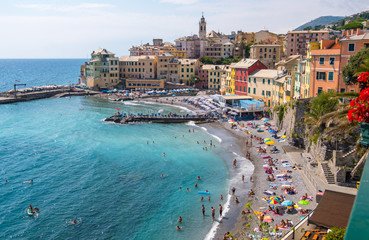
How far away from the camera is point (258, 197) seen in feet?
111

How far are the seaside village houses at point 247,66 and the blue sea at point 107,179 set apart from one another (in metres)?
17.5

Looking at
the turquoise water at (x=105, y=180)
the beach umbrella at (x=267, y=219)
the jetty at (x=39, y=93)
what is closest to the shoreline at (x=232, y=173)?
A: the turquoise water at (x=105, y=180)

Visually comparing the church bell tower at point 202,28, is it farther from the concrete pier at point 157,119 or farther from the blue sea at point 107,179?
the blue sea at point 107,179

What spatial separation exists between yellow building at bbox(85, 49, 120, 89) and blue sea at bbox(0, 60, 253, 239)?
52964mm

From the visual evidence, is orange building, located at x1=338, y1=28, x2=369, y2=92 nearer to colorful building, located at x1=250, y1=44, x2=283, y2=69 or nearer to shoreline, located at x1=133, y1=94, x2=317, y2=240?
shoreline, located at x1=133, y1=94, x2=317, y2=240

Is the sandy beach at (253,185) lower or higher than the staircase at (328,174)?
lower

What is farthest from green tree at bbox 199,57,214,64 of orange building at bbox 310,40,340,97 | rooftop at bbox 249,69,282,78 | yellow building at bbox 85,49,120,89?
orange building at bbox 310,40,340,97

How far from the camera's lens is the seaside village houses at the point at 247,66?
45906mm

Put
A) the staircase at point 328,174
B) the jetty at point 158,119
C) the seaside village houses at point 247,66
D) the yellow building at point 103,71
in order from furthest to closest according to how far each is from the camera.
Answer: the yellow building at point 103,71, the jetty at point 158,119, the seaside village houses at point 247,66, the staircase at point 328,174

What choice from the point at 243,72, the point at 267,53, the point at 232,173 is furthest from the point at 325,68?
the point at 267,53

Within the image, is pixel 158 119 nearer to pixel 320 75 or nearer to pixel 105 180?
pixel 105 180

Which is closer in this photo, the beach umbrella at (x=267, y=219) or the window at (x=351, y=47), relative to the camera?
the beach umbrella at (x=267, y=219)

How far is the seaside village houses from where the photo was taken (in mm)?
45906

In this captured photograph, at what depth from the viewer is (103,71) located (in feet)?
409
